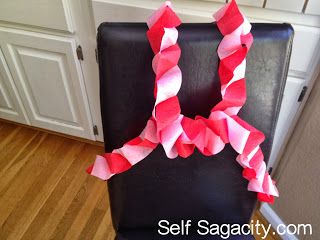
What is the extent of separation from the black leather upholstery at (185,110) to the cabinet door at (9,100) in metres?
0.94

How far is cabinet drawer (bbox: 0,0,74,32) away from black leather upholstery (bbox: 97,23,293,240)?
0.57 m

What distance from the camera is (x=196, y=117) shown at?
20.4 inches

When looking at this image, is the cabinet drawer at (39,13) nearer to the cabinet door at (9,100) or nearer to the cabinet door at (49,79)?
the cabinet door at (49,79)

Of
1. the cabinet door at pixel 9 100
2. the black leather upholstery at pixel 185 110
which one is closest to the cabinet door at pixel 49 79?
the cabinet door at pixel 9 100

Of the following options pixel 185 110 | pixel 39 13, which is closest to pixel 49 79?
pixel 39 13

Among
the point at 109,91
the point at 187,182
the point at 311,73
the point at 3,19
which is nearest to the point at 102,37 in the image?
the point at 109,91

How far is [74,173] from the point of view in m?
1.40

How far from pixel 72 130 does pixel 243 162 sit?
105cm

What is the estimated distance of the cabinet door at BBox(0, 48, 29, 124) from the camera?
128 cm

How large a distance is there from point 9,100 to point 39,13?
2.05ft

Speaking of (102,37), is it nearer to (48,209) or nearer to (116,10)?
(116,10)

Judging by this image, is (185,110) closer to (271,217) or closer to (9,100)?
(271,217)

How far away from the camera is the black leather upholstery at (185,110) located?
0.49 m

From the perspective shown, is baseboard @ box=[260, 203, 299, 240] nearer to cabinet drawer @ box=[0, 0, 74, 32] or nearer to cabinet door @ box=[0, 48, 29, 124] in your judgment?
cabinet drawer @ box=[0, 0, 74, 32]
